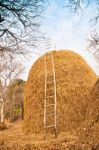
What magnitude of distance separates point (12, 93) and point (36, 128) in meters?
34.4

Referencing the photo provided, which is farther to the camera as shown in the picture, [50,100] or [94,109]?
[50,100]

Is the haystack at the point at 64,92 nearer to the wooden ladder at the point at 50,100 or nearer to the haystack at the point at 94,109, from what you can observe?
the wooden ladder at the point at 50,100

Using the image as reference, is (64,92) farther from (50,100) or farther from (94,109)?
(94,109)

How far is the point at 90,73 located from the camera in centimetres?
1862

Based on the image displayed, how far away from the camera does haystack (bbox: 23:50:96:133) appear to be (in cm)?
1648

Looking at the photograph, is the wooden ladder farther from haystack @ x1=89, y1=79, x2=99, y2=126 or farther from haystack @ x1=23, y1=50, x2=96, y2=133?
haystack @ x1=89, y1=79, x2=99, y2=126

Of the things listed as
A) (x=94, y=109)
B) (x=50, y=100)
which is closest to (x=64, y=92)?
(x=50, y=100)

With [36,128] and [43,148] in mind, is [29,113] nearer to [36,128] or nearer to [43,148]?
[36,128]

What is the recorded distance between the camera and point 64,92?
16969 mm

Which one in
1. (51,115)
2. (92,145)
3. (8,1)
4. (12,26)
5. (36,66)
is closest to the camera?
(8,1)

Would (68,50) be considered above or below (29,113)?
above

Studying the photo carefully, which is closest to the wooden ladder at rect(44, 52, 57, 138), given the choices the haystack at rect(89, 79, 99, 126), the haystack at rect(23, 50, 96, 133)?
the haystack at rect(23, 50, 96, 133)

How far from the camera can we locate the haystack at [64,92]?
16.5 metres

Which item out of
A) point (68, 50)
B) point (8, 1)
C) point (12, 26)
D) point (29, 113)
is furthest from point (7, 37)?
point (68, 50)
